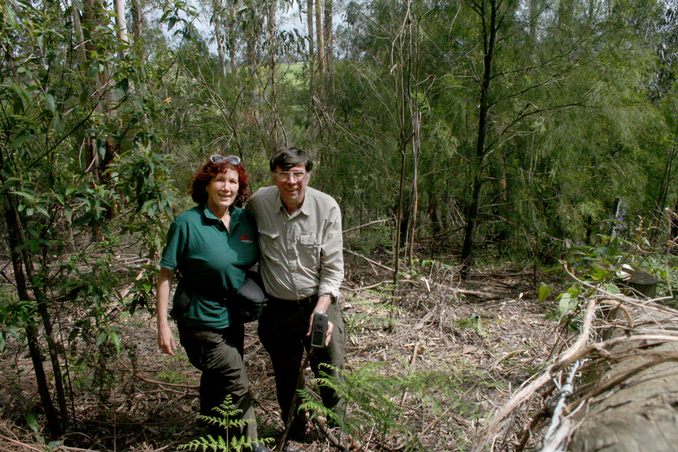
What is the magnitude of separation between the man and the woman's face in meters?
0.23

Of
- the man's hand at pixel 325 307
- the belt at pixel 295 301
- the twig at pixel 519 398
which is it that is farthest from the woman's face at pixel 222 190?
the twig at pixel 519 398

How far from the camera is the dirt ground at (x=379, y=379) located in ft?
8.54

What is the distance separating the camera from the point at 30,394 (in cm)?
321

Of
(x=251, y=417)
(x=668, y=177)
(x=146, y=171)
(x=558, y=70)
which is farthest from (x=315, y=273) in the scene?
(x=668, y=177)

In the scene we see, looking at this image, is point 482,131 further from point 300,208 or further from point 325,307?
point 325,307

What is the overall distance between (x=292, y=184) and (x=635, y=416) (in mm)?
1987

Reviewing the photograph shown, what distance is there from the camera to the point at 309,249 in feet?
8.71

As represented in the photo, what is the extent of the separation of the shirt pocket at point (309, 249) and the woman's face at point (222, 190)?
20.0 inches

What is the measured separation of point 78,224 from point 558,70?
6398 mm

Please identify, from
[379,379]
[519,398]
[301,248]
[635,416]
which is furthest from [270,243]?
[635,416]

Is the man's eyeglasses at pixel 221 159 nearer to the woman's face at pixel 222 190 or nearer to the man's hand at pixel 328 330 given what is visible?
the woman's face at pixel 222 190

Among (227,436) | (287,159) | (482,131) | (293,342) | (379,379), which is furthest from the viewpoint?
Result: (482,131)

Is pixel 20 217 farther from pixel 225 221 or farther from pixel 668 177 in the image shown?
pixel 668 177

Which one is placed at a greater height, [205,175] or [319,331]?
[205,175]
